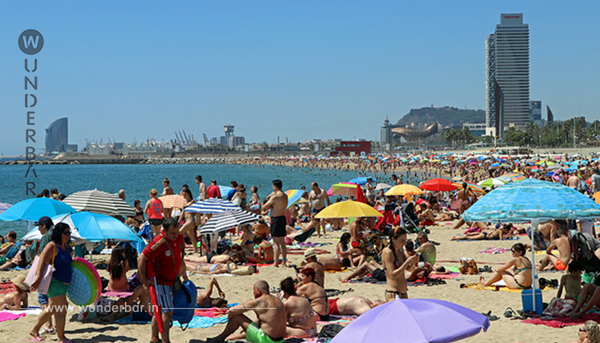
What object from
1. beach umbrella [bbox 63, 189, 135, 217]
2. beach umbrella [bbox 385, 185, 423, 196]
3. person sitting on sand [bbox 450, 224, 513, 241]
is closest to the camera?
beach umbrella [bbox 63, 189, 135, 217]

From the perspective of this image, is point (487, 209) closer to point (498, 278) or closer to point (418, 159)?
point (498, 278)

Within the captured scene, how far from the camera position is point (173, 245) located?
5.32 metres

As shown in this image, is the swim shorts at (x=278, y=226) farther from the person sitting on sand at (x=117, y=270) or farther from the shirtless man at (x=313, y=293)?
the shirtless man at (x=313, y=293)

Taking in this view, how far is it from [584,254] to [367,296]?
111 inches

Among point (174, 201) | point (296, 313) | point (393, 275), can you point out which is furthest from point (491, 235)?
point (296, 313)

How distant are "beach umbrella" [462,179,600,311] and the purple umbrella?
2.60 meters

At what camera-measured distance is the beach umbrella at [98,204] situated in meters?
9.87

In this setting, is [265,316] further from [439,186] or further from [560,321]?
[439,186]

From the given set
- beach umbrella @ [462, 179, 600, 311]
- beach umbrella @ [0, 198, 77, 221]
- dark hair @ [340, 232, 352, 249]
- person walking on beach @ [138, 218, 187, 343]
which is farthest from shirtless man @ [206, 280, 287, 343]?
dark hair @ [340, 232, 352, 249]

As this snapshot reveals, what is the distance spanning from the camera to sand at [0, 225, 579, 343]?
597cm

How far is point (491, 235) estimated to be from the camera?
43.0 ft

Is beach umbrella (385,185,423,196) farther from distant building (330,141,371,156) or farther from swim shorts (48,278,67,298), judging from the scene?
distant building (330,141,371,156)

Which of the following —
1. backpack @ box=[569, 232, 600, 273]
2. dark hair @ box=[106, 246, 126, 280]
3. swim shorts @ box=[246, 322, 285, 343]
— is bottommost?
swim shorts @ box=[246, 322, 285, 343]

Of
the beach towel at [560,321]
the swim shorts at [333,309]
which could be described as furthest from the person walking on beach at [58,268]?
the beach towel at [560,321]
